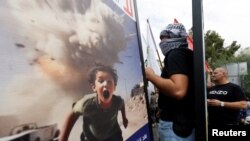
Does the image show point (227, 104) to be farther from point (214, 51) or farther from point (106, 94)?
point (106, 94)

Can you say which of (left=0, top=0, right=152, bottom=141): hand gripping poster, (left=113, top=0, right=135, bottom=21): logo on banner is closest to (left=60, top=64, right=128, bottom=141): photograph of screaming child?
(left=0, top=0, right=152, bottom=141): hand gripping poster

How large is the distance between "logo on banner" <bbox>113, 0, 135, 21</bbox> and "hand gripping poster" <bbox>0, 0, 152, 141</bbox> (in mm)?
10

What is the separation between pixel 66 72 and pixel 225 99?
4.57m

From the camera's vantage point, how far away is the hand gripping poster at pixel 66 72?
2.92 feet

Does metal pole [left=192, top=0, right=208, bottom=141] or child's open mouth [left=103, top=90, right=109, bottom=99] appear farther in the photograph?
metal pole [left=192, top=0, right=208, bottom=141]

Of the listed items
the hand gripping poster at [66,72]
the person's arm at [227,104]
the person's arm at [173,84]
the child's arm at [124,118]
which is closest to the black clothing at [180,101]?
the person's arm at [173,84]

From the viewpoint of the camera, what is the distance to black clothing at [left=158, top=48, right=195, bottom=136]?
2129 millimetres

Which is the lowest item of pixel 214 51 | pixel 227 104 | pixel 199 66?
pixel 227 104

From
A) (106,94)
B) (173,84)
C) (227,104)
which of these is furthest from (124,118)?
(227,104)

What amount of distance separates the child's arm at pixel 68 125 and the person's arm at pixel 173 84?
1.03 meters

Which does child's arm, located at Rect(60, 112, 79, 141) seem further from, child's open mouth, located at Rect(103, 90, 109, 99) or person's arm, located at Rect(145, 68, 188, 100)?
person's arm, located at Rect(145, 68, 188, 100)

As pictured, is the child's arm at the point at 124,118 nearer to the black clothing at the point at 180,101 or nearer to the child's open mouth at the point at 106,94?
the child's open mouth at the point at 106,94

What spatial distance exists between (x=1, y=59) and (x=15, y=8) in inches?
5.5

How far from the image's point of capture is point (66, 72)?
1112 millimetres
